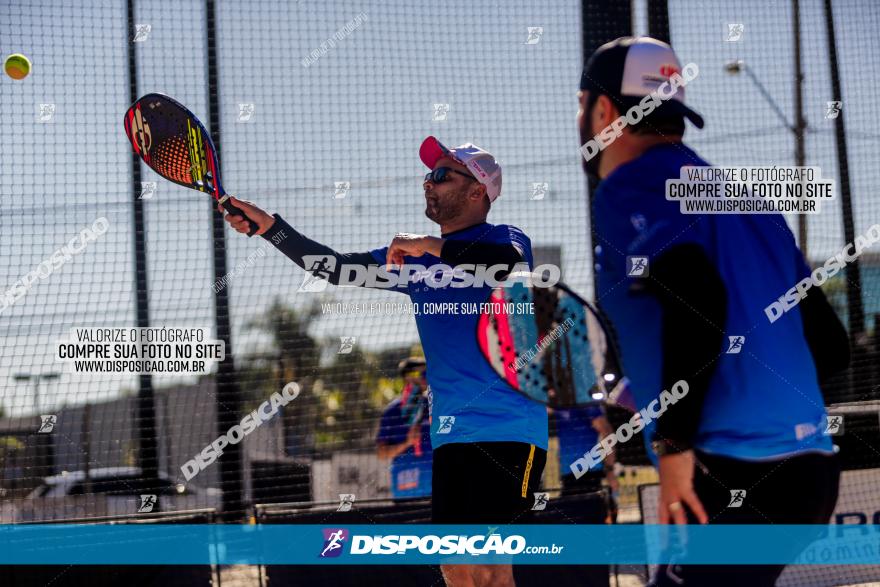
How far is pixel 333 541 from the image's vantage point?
5051 mm

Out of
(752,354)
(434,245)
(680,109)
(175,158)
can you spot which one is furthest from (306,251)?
(752,354)

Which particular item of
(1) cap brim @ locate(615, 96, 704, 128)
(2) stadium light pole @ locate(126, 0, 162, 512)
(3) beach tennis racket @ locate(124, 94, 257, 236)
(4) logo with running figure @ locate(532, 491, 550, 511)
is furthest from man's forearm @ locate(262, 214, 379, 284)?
(1) cap brim @ locate(615, 96, 704, 128)

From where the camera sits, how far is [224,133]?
5328mm

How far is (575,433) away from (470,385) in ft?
5.71

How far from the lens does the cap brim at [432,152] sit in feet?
15.3

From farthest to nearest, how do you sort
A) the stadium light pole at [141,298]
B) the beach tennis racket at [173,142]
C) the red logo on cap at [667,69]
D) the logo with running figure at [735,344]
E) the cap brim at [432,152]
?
the stadium light pole at [141,298], the cap brim at [432,152], the beach tennis racket at [173,142], the red logo on cap at [667,69], the logo with running figure at [735,344]

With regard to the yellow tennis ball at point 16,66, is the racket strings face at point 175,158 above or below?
below

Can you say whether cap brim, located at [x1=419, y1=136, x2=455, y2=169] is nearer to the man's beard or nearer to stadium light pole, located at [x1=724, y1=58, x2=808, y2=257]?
the man's beard

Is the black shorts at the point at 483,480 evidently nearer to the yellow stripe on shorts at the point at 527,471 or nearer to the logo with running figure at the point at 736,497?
the yellow stripe on shorts at the point at 527,471

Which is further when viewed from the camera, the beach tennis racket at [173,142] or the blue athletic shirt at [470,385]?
the beach tennis racket at [173,142]

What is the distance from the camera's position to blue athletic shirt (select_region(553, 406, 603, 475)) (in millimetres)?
5520

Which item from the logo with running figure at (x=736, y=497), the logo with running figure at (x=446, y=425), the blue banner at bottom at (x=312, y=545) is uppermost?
the logo with running figure at (x=446, y=425)

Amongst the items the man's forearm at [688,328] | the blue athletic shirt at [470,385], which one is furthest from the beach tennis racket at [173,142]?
the man's forearm at [688,328]

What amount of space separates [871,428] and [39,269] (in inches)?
198
